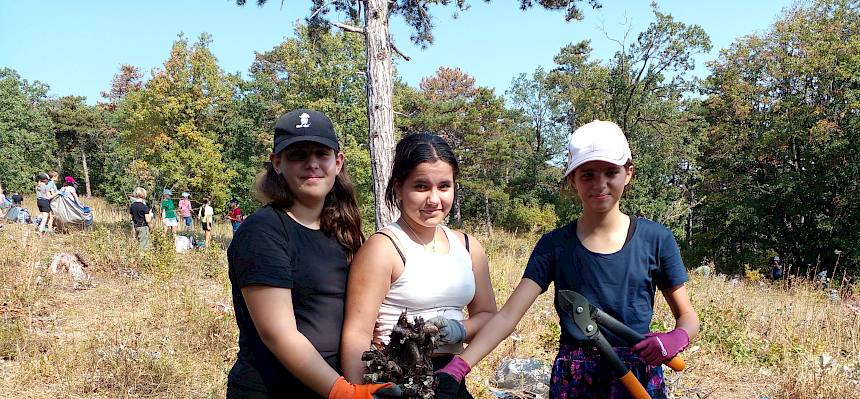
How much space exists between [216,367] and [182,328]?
946 millimetres

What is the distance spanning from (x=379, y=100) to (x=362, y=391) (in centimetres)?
488

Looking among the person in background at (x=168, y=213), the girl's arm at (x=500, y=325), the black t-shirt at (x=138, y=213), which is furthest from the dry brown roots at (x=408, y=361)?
the person in background at (x=168, y=213)

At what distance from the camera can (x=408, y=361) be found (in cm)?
142

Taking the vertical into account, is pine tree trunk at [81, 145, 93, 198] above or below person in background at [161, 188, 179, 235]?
above

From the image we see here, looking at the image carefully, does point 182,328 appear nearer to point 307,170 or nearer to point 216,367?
point 216,367

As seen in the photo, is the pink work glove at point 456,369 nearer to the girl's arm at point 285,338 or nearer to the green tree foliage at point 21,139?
the girl's arm at point 285,338

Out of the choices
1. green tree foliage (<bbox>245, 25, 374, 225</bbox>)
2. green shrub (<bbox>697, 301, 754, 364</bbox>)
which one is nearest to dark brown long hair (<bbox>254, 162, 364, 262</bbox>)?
green shrub (<bbox>697, 301, 754, 364</bbox>)

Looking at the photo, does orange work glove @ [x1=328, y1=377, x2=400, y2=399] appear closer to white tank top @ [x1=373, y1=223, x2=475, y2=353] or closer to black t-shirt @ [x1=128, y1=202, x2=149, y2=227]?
white tank top @ [x1=373, y1=223, x2=475, y2=353]

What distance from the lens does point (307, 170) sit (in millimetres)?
1617

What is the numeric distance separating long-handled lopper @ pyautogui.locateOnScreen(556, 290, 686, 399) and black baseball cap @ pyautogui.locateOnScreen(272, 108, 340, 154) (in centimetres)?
91

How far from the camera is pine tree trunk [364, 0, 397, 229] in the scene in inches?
230

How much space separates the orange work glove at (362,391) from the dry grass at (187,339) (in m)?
2.40

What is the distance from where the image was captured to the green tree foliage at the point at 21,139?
3347 centimetres

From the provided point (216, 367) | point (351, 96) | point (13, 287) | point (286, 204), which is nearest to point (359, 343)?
point (286, 204)
